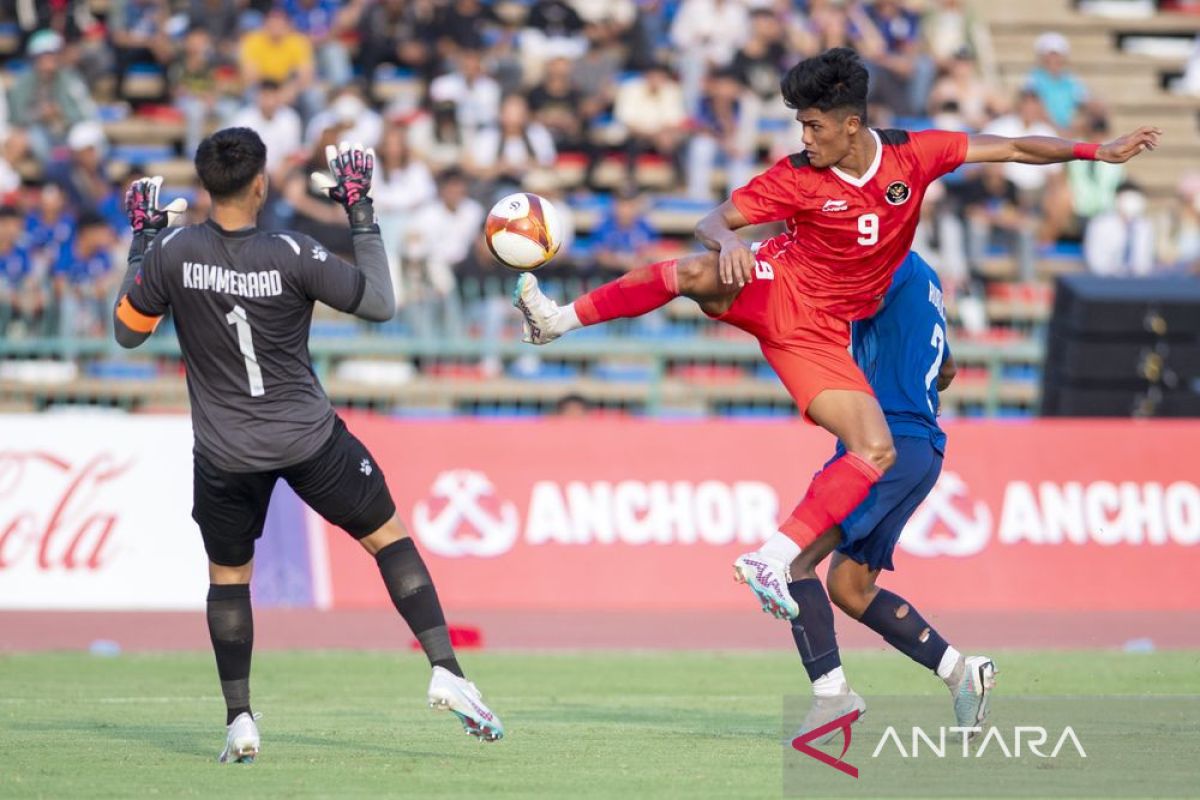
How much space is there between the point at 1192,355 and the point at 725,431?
4.09 meters

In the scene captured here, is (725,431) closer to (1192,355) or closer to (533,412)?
(533,412)

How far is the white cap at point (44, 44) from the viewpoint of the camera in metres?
21.6

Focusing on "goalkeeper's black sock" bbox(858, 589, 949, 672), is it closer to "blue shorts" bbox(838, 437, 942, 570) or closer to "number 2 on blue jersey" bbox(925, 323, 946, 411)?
"blue shorts" bbox(838, 437, 942, 570)

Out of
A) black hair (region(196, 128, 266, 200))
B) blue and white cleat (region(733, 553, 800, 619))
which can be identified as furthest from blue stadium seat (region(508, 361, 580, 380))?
black hair (region(196, 128, 266, 200))

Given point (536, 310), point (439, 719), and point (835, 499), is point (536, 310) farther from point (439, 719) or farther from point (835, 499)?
point (439, 719)

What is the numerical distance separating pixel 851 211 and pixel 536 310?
1450 millimetres

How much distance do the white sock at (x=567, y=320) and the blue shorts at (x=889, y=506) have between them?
1.49 meters

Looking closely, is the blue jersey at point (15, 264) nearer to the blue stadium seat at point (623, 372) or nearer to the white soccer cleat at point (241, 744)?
the blue stadium seat at point (623, 372)

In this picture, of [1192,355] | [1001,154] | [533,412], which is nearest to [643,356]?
[533,412]

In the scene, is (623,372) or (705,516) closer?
(705,516)

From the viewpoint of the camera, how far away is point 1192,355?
→ 16.5 meters

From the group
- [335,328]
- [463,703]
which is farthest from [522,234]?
[335,328]

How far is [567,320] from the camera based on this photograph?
8.73 meters

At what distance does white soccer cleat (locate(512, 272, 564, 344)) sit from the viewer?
859cm
